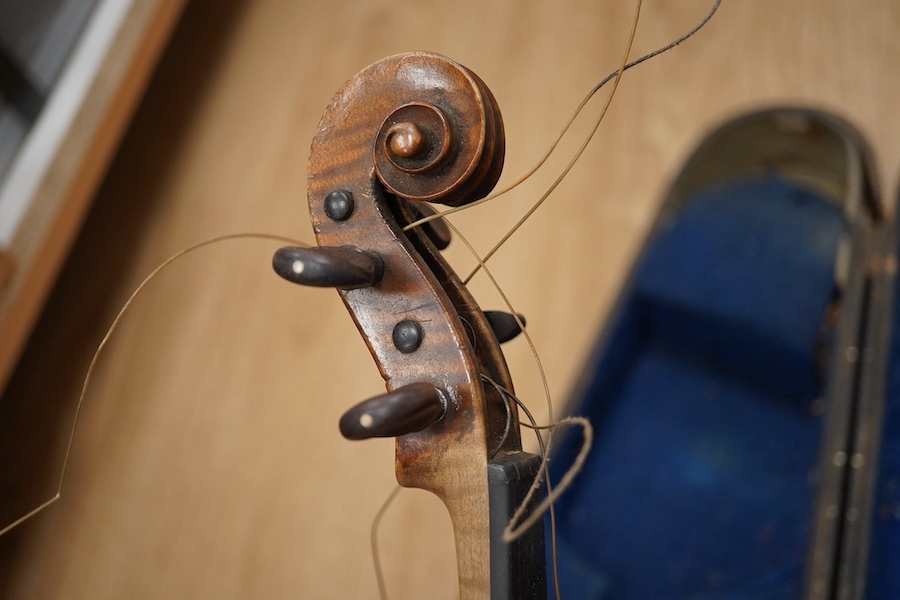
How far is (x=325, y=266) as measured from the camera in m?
0.40

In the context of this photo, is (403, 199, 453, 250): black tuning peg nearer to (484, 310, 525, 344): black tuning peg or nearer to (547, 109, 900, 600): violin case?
(484, 310, 525, 344): black tuning peg

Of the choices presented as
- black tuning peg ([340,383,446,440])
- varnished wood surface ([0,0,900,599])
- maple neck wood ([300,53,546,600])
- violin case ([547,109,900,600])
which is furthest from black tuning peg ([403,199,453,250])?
violin case ([547,109,900,600])

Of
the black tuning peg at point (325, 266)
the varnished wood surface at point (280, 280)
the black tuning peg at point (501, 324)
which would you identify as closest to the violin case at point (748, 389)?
the varnished wood surface at point (280, 280)

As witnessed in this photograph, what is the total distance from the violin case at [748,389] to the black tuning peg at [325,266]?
52 cm

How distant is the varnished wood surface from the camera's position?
0.99 metres

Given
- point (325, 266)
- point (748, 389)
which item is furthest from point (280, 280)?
point (325, 266)

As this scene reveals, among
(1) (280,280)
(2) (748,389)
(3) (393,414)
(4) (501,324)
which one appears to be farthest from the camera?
(1) (280,280)

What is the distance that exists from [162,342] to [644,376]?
731 millimetres

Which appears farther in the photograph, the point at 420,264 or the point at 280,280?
the point at 280,280

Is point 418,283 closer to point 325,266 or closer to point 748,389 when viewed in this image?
point 325,266

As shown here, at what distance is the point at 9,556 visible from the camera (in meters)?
0.79

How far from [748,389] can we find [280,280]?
73cm

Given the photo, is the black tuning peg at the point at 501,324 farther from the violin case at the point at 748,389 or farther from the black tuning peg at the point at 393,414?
the violin case at the point at 748,389

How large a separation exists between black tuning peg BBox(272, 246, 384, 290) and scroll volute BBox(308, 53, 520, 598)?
0.03 m
